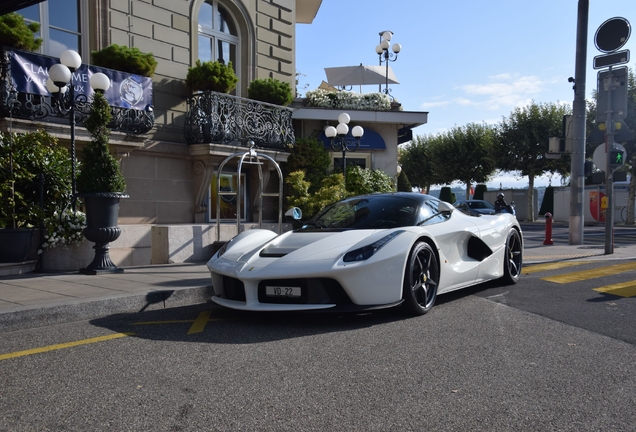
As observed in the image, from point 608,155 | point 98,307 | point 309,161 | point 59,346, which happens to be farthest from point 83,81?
point 608,155

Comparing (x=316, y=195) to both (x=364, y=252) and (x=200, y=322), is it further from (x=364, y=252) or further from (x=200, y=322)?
(x=364, y=252)

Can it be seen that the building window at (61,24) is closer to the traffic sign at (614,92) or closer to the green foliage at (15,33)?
the green foliage at (15,33)

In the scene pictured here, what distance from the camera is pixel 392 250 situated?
17.2ft

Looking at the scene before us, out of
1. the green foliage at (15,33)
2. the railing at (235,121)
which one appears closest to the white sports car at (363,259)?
the green foliage at (15,33)

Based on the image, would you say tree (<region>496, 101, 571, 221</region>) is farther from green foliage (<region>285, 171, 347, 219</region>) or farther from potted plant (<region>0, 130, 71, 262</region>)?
potted plant (<region>0, 130, 71, 262</region>)

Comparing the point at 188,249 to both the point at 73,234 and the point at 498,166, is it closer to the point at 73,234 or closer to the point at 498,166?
the point at 73,234

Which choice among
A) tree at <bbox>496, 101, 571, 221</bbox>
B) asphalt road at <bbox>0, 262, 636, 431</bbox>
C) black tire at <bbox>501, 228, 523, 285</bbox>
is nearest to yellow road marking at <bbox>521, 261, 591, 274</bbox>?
black tire at <bbox>501, 228, 523, 285</bbox>

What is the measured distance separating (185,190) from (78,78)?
11.7ft

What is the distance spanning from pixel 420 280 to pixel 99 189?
5346 mm

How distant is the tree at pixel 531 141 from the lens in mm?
37812

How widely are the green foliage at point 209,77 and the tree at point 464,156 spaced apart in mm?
36234

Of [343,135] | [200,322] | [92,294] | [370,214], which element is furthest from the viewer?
[343,135]

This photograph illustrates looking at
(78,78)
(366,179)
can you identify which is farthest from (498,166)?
(78,78)

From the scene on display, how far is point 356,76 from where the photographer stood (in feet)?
65.7
